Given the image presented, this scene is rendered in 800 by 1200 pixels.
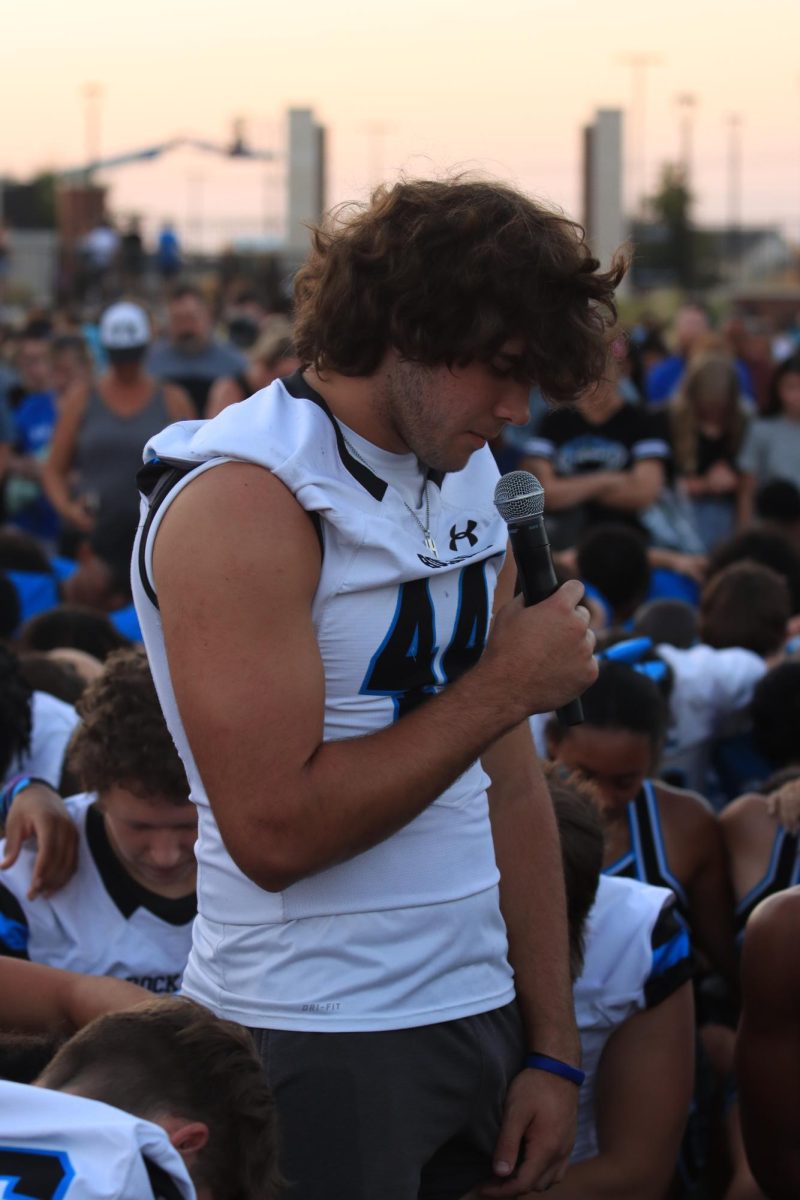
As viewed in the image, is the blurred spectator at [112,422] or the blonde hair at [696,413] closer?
the blurred spectator at [112,422]

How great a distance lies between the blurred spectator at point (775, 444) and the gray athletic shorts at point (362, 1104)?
6530 mm

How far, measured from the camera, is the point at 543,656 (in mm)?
2074

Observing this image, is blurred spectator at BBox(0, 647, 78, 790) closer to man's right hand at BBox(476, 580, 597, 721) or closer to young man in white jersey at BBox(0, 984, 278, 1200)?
young man in white jersey at BBox(0, 984, 278, 1200)

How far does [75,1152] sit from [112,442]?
6272 millimetres

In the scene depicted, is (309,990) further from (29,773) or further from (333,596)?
(29,773)

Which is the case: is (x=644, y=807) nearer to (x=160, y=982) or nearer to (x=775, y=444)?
(x=160, y=982)

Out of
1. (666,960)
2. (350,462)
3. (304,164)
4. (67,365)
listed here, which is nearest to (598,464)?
(666,960)

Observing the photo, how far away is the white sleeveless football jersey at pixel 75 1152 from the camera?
4.96ft

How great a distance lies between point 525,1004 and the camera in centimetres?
234

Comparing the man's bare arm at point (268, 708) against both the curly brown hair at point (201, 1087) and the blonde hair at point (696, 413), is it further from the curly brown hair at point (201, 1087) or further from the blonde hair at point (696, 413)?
the blonde hair at point (696, 413)

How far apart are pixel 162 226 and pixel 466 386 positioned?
3197 cm

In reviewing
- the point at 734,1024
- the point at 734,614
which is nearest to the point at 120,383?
the point at 734,614

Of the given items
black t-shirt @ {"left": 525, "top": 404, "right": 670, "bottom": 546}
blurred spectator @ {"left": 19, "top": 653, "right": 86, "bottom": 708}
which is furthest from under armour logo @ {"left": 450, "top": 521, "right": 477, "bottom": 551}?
black t-shirt @ {"left": 525, "top": 404, "right": 670, "bottom": 546}

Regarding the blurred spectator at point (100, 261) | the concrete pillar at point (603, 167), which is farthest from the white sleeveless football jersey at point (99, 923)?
the blurred spectator at point (100, 261)
